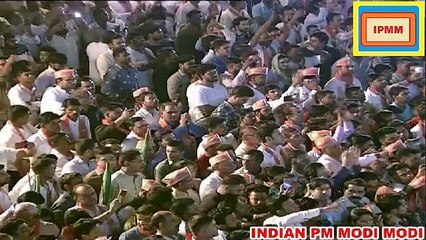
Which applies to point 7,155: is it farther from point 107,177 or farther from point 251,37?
point 251,37

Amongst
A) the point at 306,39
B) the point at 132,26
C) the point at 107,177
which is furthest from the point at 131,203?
the point at 306,39

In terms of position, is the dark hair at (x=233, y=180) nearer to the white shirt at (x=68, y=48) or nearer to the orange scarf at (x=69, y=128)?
the orange scarf at (x=69, y=128)

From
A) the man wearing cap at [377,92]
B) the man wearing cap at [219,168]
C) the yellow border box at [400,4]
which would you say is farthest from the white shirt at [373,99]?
the man wearing cap at [219,168]

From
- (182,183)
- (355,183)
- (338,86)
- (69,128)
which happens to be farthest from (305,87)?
(69,128)

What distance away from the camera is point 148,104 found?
2387mm

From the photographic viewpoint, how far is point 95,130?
2.35m

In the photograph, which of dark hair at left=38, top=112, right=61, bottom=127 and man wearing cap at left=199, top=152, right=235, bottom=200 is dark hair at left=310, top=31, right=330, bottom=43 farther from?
dark hair at left=38, top=112, right=61, bottom=127

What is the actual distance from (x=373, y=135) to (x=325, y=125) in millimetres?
141

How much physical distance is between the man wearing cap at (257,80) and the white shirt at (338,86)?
0.58 feet

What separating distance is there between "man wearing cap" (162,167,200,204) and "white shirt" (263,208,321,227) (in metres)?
0.20

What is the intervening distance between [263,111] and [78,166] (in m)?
0.52

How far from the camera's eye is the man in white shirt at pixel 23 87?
2.32 m

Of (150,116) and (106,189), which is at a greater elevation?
(150,116)

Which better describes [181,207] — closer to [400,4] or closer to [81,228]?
[81,228]
